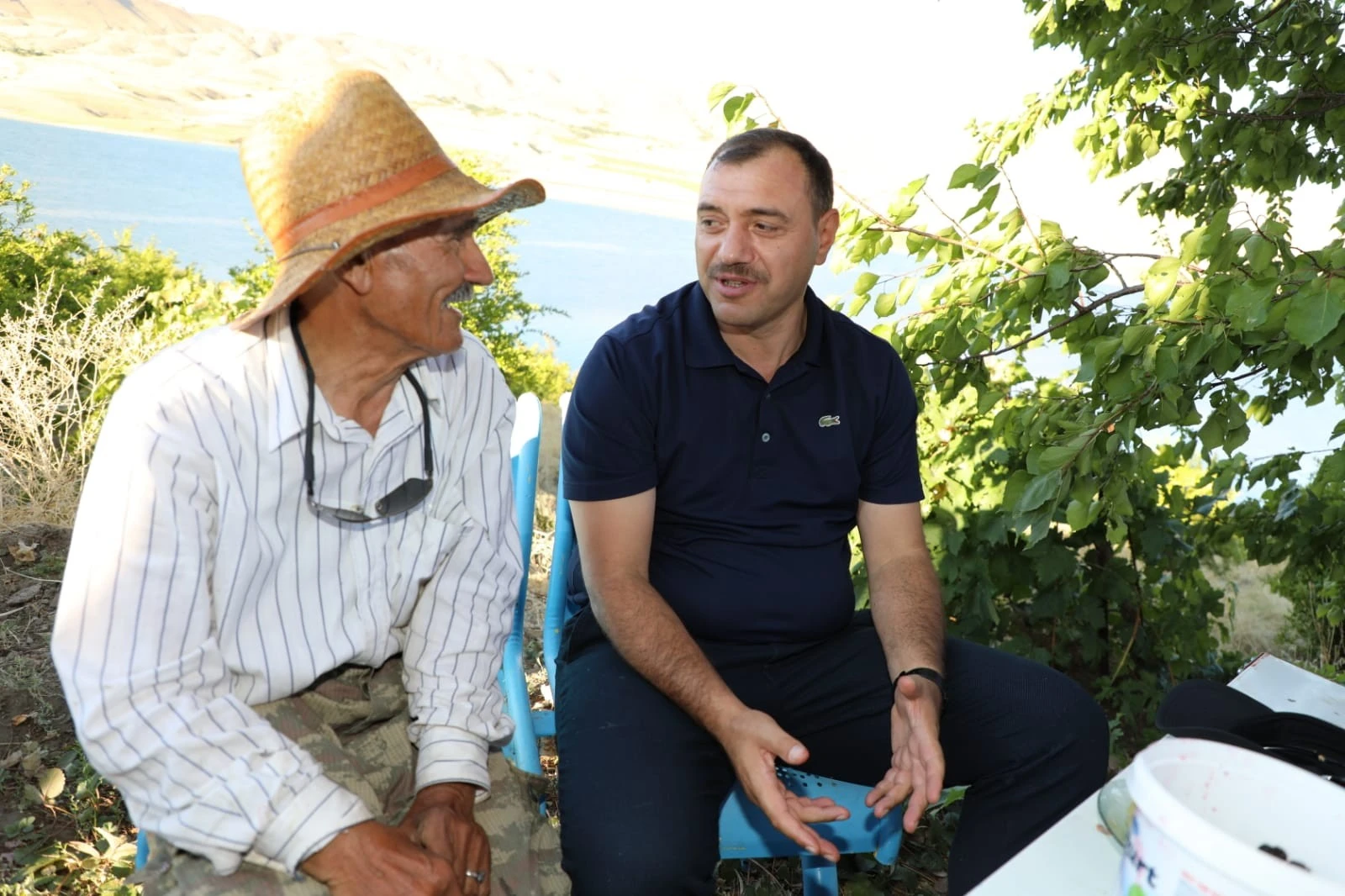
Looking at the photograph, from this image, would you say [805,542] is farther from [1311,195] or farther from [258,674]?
[1311,195]

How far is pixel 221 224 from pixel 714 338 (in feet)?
39.1

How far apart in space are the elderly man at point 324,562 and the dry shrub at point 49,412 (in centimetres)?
274

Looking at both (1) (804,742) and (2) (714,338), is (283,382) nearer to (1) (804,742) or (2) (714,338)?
(2) (714,338)

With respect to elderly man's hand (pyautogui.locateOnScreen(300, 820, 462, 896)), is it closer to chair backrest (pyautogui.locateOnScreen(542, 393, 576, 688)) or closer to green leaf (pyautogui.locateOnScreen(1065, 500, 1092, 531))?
Answer: chair backrest (pyautogui.locateOnScreen(542, 393, 576, 688))

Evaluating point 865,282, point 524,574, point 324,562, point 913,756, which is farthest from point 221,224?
point 913,756

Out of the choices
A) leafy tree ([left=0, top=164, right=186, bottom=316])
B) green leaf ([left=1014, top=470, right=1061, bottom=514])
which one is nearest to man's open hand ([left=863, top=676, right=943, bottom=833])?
green leaf ([left=1014, top=470, right=1061, bottom=514])

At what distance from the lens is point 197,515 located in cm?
147

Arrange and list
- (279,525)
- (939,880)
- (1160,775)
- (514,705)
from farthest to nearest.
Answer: (939,880)
(514,705)
(279,525)
(1160,775)

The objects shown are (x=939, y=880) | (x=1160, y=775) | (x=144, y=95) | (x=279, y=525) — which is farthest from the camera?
(x=144, y=95)

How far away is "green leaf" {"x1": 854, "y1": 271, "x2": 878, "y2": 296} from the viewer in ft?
8.21

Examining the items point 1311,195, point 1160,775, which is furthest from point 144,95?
point 1160,775

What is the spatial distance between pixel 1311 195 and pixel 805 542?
261 cm

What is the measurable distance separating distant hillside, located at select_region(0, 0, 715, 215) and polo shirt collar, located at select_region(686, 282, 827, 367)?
204 inches

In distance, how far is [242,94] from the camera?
88.8 feet
